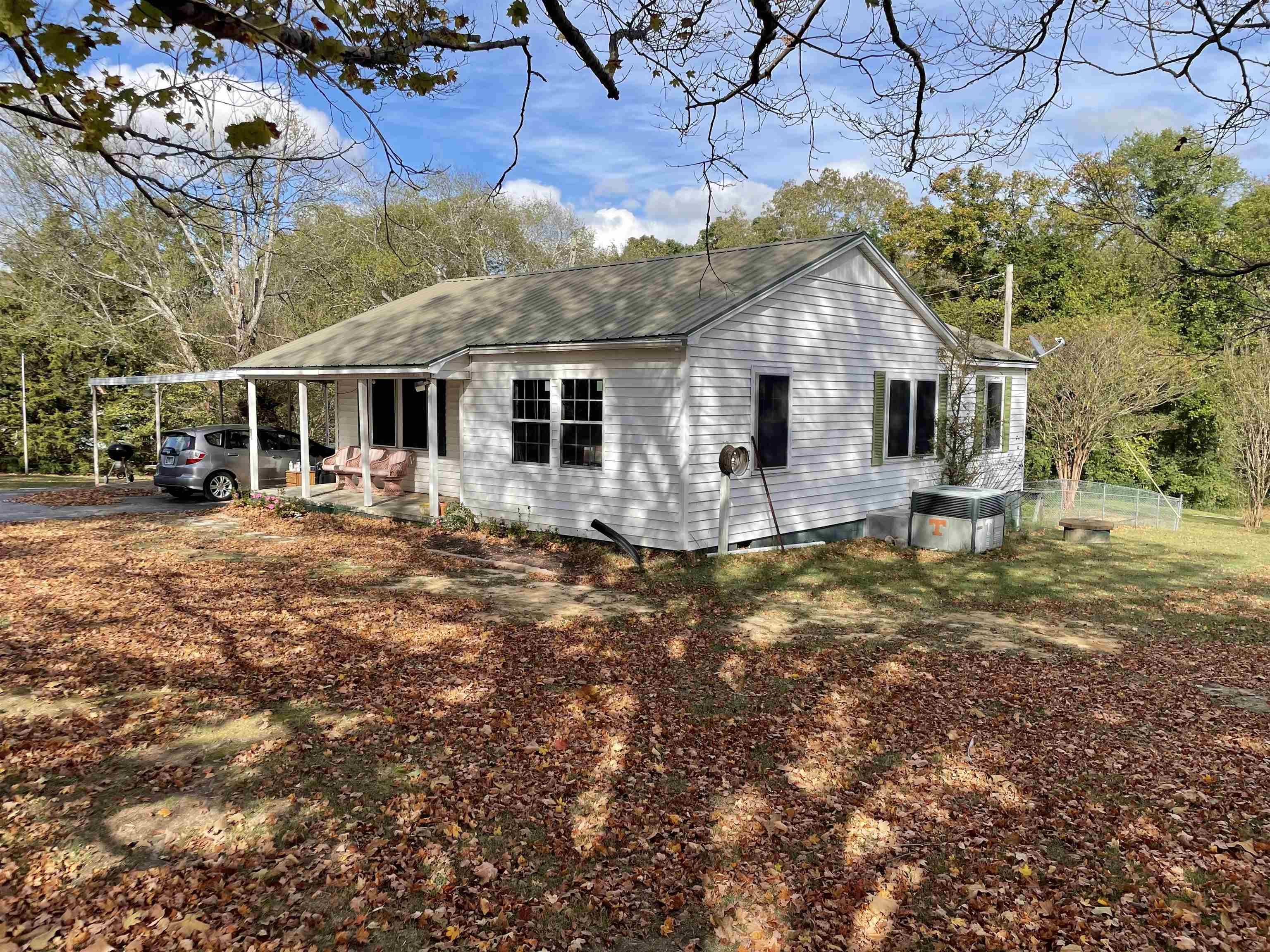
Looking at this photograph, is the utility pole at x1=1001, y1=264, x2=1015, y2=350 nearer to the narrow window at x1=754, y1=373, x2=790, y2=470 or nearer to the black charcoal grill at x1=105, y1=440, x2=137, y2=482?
the narrow window at x1=754, y1=373, x2=790, y2=470

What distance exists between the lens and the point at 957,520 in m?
13.1

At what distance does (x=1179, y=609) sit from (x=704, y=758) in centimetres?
759

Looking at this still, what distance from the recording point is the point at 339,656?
692 centimetres

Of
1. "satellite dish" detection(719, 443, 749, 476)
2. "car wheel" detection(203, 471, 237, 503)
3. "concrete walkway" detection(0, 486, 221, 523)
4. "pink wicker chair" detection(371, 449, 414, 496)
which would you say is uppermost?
"satellite dish" detection(719, 443, 749, 476)

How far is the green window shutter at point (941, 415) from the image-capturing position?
16.4 metres

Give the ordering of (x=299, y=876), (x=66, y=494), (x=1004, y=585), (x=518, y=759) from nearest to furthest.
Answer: (x=299, y=876)
(x=518, y=759)
(x=1004, y=585)
(x=66, y=494)

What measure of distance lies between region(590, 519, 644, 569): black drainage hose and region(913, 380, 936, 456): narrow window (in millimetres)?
7255

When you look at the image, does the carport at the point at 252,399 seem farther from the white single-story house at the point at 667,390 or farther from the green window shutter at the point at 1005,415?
the green window shutter at the point at 1005,415

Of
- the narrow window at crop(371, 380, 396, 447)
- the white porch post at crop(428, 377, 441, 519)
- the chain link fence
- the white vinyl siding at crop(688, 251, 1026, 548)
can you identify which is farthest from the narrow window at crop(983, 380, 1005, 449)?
the narrow window at crop(371, 380, 396, 447)

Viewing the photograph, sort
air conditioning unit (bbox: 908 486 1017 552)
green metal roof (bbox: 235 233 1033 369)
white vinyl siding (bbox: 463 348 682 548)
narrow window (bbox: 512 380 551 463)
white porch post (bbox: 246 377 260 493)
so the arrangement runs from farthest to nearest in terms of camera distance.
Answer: white porch post (bbox: 246 377 260 493) < air conditioning unit (bbox: 908 486 1017 552) < narrow window (bbox: 512 380 551 463) < green metal roof (bbox: 235 233 1033 369) < white vinyl siding (bbox: 463 348 682 548)

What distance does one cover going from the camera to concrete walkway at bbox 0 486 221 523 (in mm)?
14492

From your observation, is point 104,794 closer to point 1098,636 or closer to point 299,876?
point 299,876

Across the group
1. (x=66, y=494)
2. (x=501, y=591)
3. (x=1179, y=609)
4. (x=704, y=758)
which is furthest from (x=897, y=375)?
(x=66, y=494)

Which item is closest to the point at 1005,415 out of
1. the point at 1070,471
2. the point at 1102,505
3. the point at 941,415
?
the point at 941,415
